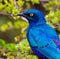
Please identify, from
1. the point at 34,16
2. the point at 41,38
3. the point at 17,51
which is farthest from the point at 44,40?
the point at 17,51

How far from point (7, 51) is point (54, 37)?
793mm

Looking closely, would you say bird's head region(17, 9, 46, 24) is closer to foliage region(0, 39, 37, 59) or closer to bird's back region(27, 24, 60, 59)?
bird's back region(27, 24, 60, 59)

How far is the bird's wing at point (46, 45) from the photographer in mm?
3943

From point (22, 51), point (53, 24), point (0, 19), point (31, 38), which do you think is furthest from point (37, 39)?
point (0, 19)

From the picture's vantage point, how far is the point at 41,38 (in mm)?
4031

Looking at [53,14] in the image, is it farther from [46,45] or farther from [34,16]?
[46,45]

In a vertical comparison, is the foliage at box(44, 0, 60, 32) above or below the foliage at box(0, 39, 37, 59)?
above

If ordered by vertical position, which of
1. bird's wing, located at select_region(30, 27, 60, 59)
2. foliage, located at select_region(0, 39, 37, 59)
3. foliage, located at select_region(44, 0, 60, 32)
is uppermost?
bird's wing, located at select_region(30, 27, 60, 59)

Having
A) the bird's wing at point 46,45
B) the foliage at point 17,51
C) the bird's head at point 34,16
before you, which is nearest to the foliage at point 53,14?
the foliage at point 17,51

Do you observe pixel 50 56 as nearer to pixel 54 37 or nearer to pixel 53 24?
pixel 54 37

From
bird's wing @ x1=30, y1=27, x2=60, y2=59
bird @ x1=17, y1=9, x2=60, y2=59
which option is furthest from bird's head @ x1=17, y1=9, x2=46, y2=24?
bird's wing @ x1=30, y1=27, x2=60, y2=59

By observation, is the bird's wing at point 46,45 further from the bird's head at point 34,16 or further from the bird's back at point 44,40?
the bird's head at point 34,16

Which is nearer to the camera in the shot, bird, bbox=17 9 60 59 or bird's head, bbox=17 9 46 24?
bird, bbox=17 9 60 59

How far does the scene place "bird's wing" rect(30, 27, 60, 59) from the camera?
3.94m
